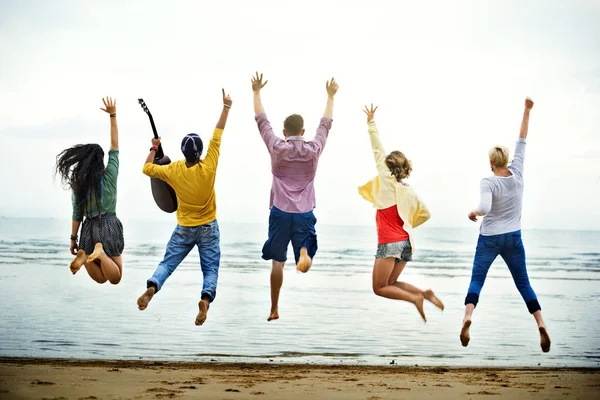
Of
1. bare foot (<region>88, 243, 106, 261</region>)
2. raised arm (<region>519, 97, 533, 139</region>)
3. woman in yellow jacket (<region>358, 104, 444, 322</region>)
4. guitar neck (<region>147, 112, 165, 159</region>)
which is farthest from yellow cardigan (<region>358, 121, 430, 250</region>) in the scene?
bare foot (<region>88, 243, 106, 261</region>)

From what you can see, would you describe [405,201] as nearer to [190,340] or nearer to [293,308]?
[190,340]

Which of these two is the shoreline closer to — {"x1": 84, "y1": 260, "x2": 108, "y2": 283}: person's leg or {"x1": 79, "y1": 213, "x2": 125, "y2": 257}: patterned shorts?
{"x1": 84, "y1": 260, "x2": 108, "y2": 283}: person's leg

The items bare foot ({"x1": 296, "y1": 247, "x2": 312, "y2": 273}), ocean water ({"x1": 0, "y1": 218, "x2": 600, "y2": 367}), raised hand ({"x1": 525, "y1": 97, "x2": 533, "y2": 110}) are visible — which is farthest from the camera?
ocean water ({"x1": 0, "y1": 218, "x2": 600, "y2": 367})

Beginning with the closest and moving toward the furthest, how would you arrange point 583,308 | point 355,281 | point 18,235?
point 583,308 < point 355,281 < point 18,235

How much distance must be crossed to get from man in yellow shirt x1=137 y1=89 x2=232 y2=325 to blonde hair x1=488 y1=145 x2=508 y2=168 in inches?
98.9

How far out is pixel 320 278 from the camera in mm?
20797

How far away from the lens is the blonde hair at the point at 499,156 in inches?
279

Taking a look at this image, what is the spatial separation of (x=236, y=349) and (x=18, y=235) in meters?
28.5

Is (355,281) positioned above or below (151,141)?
below

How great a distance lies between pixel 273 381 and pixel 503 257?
9.99 feet

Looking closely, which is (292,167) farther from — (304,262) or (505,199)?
(505,199)

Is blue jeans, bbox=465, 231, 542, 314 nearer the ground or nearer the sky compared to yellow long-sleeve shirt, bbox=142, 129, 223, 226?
nearer the ground

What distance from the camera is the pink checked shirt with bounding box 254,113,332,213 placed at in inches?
273

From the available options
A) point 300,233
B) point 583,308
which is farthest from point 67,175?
point 583,308
